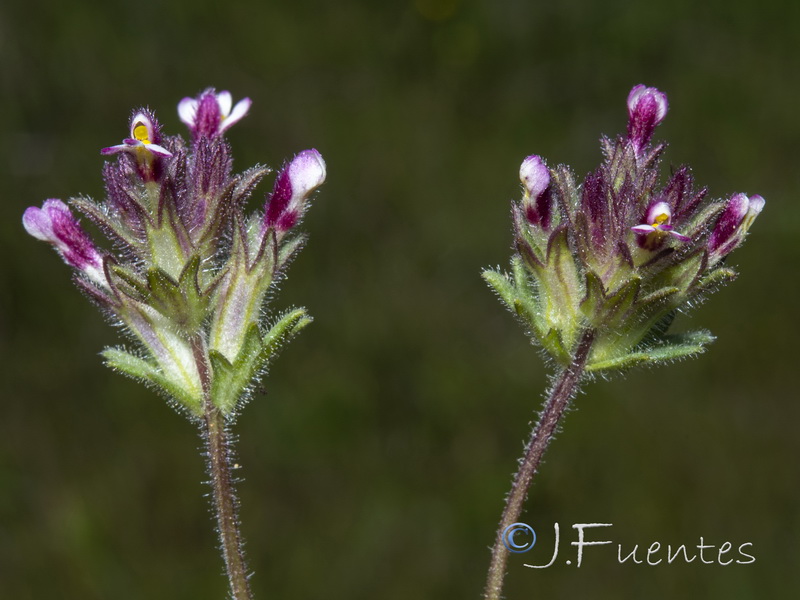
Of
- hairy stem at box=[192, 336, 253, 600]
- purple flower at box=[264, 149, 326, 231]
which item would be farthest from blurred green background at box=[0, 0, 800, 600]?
purple flower at box=[264, 149, 326, 231]

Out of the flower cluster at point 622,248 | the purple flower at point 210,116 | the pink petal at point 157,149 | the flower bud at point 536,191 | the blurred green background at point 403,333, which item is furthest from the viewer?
the blurred green background at point 403,333

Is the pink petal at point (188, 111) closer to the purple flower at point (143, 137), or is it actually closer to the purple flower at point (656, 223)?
the purple flower at point (143, 137)

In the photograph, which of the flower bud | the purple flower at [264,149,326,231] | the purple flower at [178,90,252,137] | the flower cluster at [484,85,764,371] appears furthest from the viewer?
the purple flower at [178,90,252,137]

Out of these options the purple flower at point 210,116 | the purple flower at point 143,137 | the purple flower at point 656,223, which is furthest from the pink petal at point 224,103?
the purple flower at point 656,223

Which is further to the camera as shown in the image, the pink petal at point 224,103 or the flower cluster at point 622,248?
the pink petal at point 224,103

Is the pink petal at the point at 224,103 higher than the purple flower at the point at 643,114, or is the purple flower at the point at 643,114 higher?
the pink petal at the point at 224,103

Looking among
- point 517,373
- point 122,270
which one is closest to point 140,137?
point 122,270

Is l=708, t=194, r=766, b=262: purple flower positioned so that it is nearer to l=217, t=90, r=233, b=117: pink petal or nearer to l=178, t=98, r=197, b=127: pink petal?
l=217, t=90, r=233, b=117: pink petal
